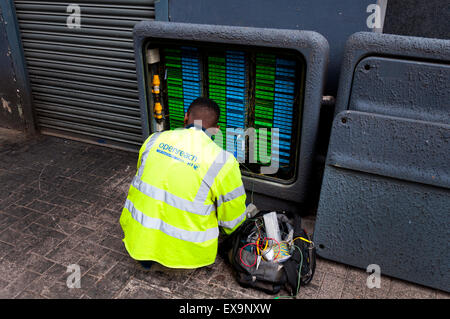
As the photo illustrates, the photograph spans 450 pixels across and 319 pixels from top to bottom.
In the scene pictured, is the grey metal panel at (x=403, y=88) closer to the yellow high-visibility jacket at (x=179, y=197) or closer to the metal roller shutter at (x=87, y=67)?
the yellow high-visibility jacket at (x=179, y=197)

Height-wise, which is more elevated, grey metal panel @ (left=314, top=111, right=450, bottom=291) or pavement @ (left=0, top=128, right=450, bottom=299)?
grey metal panel @ (left=314, top=111, right=450, bottom=291)

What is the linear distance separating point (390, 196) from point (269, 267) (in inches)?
40.3

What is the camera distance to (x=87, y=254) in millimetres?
3348

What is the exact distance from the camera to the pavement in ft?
9.77

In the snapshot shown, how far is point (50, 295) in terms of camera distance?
9.64 feet

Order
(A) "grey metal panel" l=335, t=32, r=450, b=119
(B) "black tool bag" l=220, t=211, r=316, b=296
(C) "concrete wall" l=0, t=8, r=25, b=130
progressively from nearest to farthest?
(A) "grey metal panel" l=335, t=32, r=450, b=119 < (B) "black tool bag" l=220, t=211, r=316, b=296 < (C) "concrete wall" l=0, t=8, r=25, b=130

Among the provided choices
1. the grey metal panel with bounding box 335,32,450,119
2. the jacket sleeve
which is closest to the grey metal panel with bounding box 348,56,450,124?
the grey metal panel with bounding box 335,32,450,119

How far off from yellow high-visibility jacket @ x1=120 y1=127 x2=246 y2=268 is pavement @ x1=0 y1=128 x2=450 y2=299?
300 millimetres

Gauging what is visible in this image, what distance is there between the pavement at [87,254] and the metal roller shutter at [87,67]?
0.72 metres

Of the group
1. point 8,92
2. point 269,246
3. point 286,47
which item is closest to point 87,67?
point 8,92

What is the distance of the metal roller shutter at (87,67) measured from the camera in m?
4.71

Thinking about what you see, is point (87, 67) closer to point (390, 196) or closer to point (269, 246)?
point (269, 246)

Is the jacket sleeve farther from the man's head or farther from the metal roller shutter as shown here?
the metal roller shutter

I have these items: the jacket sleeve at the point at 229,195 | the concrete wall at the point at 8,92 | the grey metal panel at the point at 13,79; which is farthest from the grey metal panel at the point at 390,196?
the concrete wall at the point at 8,92
